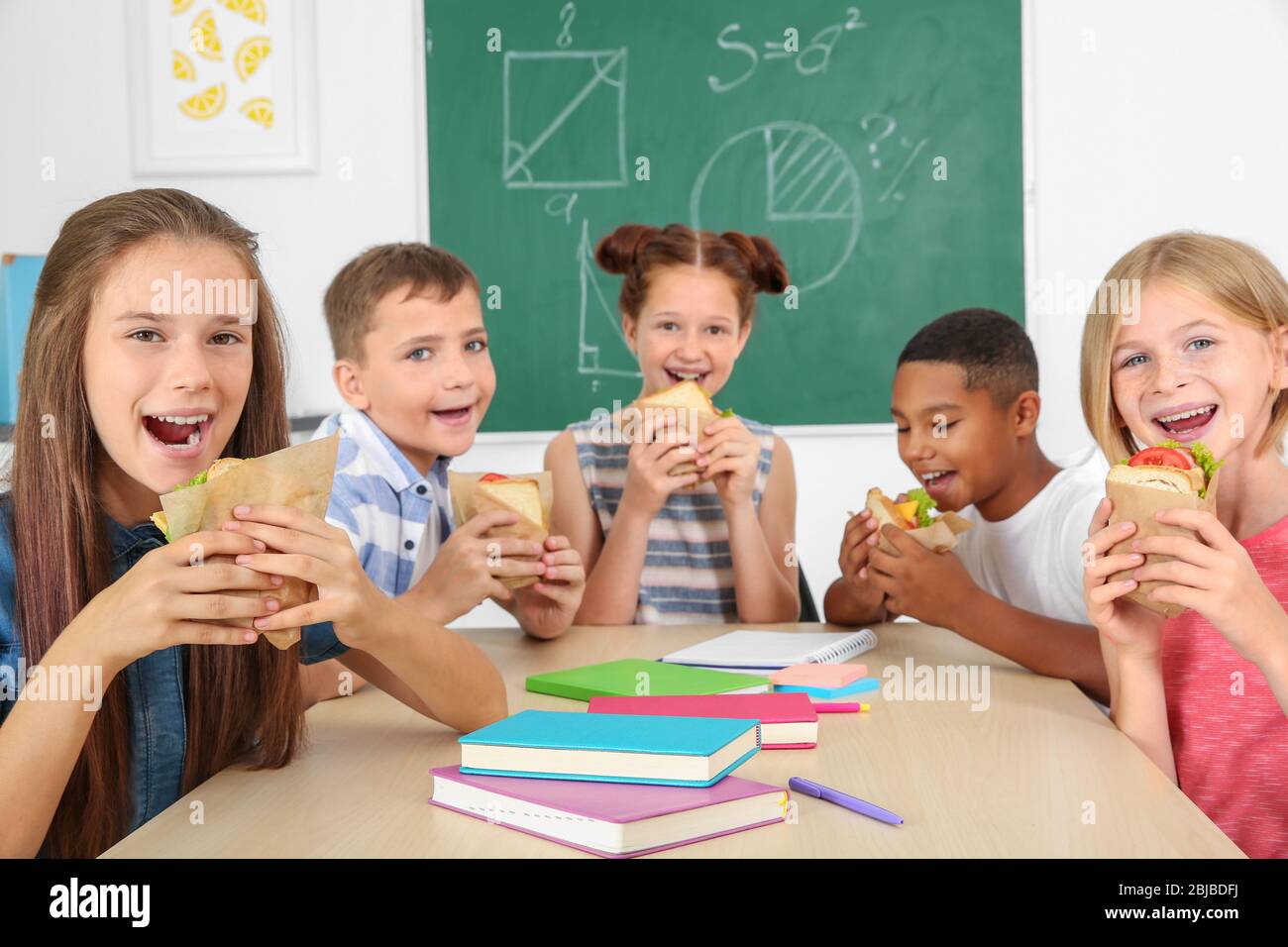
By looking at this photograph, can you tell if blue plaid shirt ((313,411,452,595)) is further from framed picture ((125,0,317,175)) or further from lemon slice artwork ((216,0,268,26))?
lemon slice artwork ((216,0,268,26))

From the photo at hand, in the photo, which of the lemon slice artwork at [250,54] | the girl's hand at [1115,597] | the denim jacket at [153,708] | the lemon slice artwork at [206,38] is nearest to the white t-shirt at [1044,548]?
the girl's hand at [1115,597]

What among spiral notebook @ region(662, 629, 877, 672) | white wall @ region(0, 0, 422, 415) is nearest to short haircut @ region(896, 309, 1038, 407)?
spiral notebook @ region(662, 629, 877, 672)

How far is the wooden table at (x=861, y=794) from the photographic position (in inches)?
39.4

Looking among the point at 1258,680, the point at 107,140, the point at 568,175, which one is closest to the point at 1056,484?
the point at 1258,680

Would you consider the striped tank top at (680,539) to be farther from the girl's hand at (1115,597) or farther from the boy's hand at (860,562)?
the girl's hand at (1115,597)

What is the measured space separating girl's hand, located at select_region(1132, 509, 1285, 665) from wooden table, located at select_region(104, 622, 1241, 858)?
0.18m

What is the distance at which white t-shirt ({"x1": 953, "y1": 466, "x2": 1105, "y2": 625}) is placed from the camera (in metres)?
2.01

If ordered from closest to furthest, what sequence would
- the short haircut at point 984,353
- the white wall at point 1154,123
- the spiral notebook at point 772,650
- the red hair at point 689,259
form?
the spiral notebook at point 772,650 → the short haircut at point 984,353 → the red hair at point 689,259 → the white wall at point 1154,123

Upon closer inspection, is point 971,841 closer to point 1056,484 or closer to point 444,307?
point 1056,484

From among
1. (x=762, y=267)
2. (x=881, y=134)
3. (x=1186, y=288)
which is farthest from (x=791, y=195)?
(x=1186, y=288)

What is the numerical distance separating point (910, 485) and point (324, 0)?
250cm

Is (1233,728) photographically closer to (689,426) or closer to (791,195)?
(689,426)

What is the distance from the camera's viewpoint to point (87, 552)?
1.29 meters

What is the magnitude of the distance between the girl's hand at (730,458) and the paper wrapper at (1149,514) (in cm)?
107
